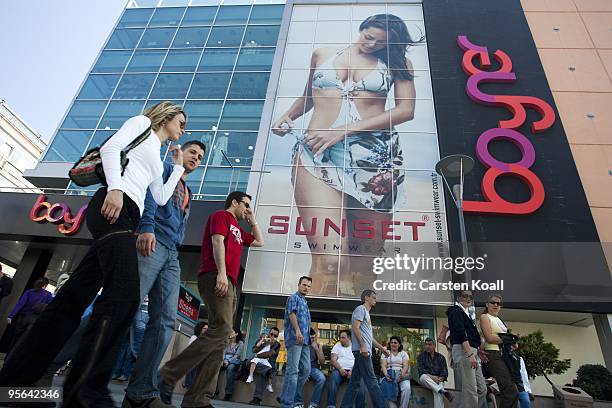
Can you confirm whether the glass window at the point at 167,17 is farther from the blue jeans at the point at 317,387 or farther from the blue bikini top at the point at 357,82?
the blue jeans at the point at 317,387

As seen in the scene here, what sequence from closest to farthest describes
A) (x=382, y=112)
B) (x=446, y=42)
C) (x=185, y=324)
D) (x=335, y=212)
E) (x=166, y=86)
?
(x=185, y=324) → (x=335, y=212) → (x=382, y=112) → (x=446, y=42) → (x=166, y=86)

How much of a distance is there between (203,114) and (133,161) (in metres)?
15.0

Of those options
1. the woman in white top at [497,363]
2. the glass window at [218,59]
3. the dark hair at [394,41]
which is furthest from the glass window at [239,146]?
the woman in white top at [497,363]

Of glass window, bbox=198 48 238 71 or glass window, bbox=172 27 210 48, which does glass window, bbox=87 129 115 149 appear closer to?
glass window, bbox=198 48 238 71

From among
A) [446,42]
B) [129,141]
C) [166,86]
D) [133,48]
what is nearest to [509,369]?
[129,141]

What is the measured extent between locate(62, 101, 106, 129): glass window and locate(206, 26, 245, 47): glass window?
20.7 ft

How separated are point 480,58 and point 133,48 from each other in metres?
17.0

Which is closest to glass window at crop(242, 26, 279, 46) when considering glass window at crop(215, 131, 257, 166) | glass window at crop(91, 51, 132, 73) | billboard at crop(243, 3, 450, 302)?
billboard at crop(243, 3, 450, 302)

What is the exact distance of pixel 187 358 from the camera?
2877mm

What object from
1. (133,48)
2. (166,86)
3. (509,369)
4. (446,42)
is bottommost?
(509,369)

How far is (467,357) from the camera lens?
5086mm

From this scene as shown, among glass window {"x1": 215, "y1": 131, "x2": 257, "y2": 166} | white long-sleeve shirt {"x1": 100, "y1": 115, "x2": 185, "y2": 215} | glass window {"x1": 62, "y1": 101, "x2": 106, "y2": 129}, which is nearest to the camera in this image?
white long-sleeve shirt {"x1": 100, "y1": 115, "x2": 185, "y2": 215}

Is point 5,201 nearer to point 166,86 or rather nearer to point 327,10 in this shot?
point 166,86

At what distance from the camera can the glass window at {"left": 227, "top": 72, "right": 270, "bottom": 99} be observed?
1642 cm
